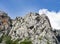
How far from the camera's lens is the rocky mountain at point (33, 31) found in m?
171

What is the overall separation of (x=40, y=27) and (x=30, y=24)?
10.7 metres

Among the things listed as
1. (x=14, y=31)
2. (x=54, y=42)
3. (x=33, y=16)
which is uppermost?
(x=33, y=16)

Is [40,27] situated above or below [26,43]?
above

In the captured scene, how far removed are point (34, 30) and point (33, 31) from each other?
50.2 inches

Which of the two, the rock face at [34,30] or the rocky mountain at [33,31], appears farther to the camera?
the rock face at [34,30]

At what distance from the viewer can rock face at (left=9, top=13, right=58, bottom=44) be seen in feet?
568

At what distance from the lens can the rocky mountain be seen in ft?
561

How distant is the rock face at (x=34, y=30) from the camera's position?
173125 mm

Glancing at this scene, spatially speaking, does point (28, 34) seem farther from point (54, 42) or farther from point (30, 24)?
point (54, 42)

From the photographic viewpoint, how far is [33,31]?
182 m

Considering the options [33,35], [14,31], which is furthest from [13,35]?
[33,35]

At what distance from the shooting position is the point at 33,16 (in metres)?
196

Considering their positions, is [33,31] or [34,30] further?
[34,30]

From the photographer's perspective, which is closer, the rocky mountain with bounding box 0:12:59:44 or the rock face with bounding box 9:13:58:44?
the rocky mountain with bounding box 0:12:59:44
